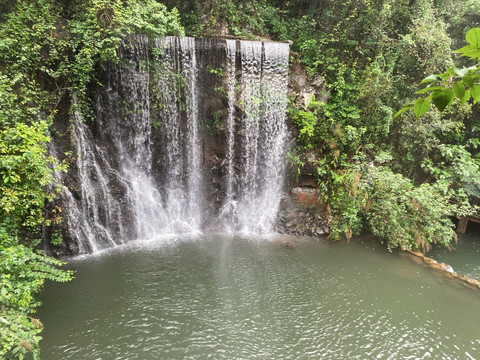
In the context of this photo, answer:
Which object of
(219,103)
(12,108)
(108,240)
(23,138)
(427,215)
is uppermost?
(219,103)

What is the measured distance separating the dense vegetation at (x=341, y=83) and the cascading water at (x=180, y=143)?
73cm

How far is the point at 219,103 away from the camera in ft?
32.5

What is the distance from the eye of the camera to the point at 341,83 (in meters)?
10.6

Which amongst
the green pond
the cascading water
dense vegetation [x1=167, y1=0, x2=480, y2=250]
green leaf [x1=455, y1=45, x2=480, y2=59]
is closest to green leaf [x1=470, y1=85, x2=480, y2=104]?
green leaf [x1=455, y1=45, x2=480, y2=59]

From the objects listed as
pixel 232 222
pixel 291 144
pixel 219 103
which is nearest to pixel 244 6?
pixel 219 103

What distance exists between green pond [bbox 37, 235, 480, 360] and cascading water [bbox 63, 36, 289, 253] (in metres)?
1.46

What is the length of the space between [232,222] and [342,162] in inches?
177

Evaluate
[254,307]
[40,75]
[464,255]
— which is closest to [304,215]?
[254,307]

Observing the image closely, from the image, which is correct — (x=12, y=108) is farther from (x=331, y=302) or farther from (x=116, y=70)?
(x=331, y=302)

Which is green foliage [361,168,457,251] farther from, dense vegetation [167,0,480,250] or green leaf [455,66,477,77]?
green leaf [455,66,477,77]

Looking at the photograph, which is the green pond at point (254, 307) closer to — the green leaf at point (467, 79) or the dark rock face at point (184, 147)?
the dark rock face at point (184, 147)

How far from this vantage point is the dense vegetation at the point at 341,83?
7.30 m

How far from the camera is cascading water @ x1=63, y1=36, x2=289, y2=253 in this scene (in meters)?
8.64

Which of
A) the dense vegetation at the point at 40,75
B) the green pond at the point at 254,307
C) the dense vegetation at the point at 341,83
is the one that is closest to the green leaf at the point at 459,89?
the green pond at the point at 254,307
